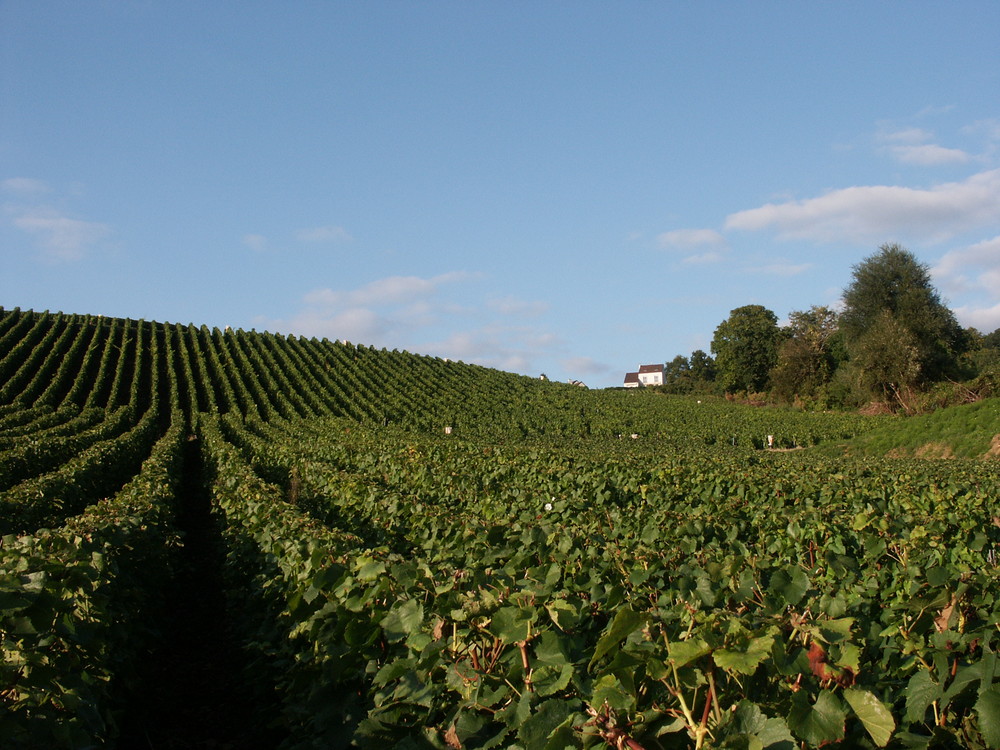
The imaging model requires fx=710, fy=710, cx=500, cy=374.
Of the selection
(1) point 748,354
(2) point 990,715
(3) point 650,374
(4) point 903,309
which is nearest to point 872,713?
(2) point 990,715

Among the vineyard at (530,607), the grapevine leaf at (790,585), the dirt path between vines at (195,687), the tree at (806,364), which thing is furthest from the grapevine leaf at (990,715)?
the tree at (806,364)

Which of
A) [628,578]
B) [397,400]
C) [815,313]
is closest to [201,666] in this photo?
[628,578]

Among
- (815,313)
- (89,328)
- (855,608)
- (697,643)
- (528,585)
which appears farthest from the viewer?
Answer: (815,313)

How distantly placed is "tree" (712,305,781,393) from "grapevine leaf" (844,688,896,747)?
249ft

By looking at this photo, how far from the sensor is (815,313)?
70.8 m

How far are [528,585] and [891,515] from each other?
5.73m

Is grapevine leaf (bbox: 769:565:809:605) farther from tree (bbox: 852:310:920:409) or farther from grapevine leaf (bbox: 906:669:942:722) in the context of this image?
tree (bbox: 852:310:920:409)

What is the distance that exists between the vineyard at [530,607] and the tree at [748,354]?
64167mm

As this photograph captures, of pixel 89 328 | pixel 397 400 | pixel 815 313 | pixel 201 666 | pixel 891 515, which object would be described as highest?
pixel 89 328

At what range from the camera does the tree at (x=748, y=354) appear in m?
74.5

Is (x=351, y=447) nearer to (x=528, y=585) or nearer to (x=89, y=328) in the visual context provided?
(x=528, y=585)

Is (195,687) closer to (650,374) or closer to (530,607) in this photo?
(530,607)

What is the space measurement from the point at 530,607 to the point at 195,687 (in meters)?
5.40

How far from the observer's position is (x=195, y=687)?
6.79 m
